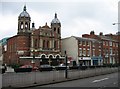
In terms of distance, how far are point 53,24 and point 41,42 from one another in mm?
10635

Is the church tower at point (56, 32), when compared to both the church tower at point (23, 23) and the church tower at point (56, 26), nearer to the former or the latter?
the church tower at point (56, 26)

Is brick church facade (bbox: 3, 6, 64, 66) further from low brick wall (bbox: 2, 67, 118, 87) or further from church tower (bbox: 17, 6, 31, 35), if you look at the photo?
low brick wall (bbox: 2, 67, 118, 87)

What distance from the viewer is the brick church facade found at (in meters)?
70.0

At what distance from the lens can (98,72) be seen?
35.0 metres

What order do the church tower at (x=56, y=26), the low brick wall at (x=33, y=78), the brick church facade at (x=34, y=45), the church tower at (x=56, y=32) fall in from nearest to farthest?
1. the low brick wall at (x=33, y=78)
2. the brick church facade at (x=34, y=45)
3. the church tower at (x=56, y=32)
4. the church tower at (x=56, y=26)

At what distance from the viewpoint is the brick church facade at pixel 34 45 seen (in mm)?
70000

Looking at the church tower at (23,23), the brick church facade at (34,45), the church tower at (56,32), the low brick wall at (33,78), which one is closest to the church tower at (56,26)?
the church tower at (56,32)

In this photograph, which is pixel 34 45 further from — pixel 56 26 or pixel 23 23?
pixel 56 26

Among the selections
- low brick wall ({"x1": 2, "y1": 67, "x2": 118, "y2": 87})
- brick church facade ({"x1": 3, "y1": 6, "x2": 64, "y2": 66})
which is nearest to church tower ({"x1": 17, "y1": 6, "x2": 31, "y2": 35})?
brick church facade ({"x1": 3, "y1": 6, "x2": 64, "y2": 66})

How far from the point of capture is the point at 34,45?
2852 inches

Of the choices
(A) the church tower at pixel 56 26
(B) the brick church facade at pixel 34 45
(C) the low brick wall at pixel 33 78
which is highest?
(A) the church tower at pixel 56 26

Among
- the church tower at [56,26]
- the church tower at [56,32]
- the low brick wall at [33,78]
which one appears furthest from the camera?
the church tower at [56,26]

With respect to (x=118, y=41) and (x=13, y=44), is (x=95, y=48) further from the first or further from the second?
(x=13, y=44)

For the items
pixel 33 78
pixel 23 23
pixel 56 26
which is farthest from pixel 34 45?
pixel 33 78
